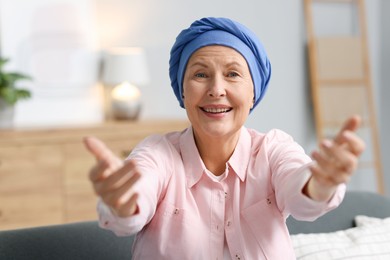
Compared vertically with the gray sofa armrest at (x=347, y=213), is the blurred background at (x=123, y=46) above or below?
above

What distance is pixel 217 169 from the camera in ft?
5.25

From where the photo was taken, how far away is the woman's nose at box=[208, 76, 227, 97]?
1.49 m

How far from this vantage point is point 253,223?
152cm

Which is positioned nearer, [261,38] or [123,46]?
[123,46]

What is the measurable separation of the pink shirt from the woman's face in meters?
0.10

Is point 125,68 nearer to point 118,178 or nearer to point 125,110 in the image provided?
point 125,110

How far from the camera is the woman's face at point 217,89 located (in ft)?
4.95

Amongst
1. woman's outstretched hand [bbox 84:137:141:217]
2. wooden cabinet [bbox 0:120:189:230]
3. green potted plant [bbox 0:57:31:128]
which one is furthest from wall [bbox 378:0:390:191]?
woman's outstretched hand [bbox 84:137:141:217]

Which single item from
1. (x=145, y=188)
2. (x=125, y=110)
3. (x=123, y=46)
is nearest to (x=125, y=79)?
(x=125, y=110)

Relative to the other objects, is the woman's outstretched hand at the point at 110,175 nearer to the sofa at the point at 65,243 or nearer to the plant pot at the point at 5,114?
the sofa at the point at 65,243

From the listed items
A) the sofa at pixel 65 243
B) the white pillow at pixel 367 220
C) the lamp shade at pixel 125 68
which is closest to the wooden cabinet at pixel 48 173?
the lamp shade at pixel 125 68

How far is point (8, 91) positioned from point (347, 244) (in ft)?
6.76

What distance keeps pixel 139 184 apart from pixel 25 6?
2.63m

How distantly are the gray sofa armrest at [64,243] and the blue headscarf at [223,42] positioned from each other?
506mm
